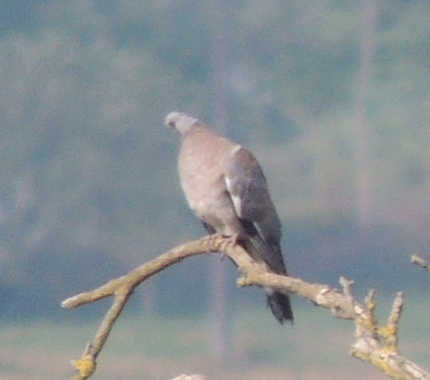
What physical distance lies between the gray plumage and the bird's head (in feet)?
0.52

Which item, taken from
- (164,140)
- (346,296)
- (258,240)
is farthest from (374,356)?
(164,140)

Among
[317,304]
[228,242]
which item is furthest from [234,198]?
[317,304]

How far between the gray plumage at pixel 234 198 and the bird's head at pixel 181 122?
157mm

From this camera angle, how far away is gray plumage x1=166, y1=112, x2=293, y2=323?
2.21m

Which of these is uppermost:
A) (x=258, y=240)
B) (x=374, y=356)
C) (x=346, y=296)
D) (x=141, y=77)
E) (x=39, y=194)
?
(x=141, y=77)

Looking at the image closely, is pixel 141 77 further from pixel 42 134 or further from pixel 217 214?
pixel 217 214

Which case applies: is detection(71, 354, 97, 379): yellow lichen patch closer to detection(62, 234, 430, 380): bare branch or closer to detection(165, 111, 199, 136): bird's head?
detection(62, 234, 430, 380): bare branch

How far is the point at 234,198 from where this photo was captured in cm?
224

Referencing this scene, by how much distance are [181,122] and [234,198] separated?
329mm

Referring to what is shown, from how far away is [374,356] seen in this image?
1100 mm

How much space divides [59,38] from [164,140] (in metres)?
0.48

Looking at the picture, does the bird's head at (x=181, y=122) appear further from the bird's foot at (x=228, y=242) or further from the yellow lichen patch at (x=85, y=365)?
the yellow lichen patch at (x=85, y=365)

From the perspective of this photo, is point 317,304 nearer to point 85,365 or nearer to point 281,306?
point 85,365

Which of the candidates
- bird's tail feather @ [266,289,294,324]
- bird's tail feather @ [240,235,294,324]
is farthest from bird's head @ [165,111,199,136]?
bird's tail feather @ [266,289,294,324]
